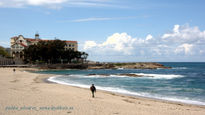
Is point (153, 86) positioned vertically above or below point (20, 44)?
below

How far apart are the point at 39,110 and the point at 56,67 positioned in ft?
258

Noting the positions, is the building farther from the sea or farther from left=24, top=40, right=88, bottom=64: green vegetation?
the sea

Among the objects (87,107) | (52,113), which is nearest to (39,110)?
(52,113)

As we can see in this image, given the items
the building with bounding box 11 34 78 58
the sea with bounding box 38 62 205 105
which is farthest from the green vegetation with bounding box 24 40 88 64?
the sea with bounding box 38 62 205 105

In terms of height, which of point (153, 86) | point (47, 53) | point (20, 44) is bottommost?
point (153, 86)

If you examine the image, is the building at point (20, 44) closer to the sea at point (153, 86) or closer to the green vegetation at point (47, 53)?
the green vegetation at point (47, 53)

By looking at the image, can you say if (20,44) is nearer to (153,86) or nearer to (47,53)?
(47,53)

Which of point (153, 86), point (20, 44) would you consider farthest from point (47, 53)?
point (153, 86)

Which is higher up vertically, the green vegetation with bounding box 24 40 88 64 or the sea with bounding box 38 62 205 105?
the green vegetation with bounding box 24 40 88 64

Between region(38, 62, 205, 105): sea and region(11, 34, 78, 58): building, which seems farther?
region(11, 34, 78, 58): building

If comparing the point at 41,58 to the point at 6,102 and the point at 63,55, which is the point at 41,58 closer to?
the point at 63,55

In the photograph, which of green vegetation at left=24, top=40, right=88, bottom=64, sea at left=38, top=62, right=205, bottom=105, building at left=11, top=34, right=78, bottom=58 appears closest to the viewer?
sea at left=38, top=62, right=205, bottom=105

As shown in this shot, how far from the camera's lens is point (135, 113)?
13.7 m

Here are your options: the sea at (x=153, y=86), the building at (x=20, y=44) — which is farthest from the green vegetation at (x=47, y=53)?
the sea at (x=153, y=86)
